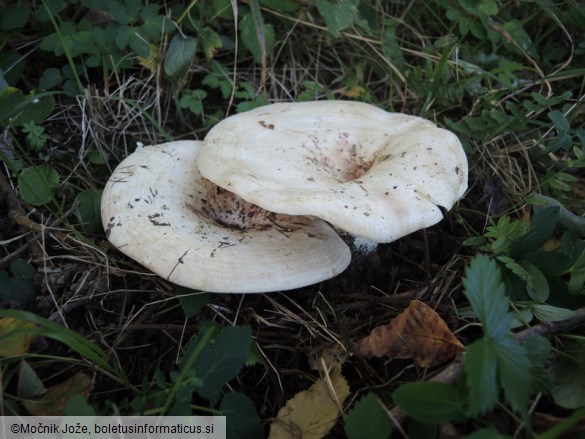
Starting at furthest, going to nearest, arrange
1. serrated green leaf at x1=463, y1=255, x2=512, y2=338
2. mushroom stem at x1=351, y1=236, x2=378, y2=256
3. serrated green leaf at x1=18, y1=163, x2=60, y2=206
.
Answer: mushroom stem at x1=351, y1=236, x2=378, y2=256
serrated green leaf at x1=18, y1=163, x2=60, y2=206
serrated green leaf at x1=463, y1=255, x2=512, y2=338

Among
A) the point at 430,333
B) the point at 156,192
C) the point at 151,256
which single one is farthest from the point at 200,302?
the point at 430,333

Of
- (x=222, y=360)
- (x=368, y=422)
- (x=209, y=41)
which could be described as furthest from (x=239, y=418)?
(x=209, y=41)

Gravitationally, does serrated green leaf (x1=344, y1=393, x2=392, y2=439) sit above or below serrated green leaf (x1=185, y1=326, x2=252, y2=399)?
below

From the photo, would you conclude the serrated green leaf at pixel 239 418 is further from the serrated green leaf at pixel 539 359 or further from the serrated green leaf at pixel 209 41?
the serrated green leaf at pixel 209 41

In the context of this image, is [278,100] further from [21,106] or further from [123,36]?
[21,106]

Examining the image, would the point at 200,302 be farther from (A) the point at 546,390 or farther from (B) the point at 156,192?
(A) the point at 546,390

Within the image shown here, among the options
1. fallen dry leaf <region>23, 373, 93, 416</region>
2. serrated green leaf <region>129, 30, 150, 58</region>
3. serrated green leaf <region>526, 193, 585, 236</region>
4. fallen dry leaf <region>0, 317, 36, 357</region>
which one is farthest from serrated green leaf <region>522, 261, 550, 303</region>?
serrated green leaf <region>129, 30, 150, 58</region>

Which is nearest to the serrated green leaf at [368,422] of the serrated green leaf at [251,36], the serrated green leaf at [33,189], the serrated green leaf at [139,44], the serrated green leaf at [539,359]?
the serrated green leaf at [539,359]

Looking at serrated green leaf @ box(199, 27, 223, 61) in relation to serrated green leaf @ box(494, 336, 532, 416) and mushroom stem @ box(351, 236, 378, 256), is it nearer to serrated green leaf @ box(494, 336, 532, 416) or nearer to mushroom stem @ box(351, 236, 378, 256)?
mushroom stem @ box(351, 236, 378, 256)
